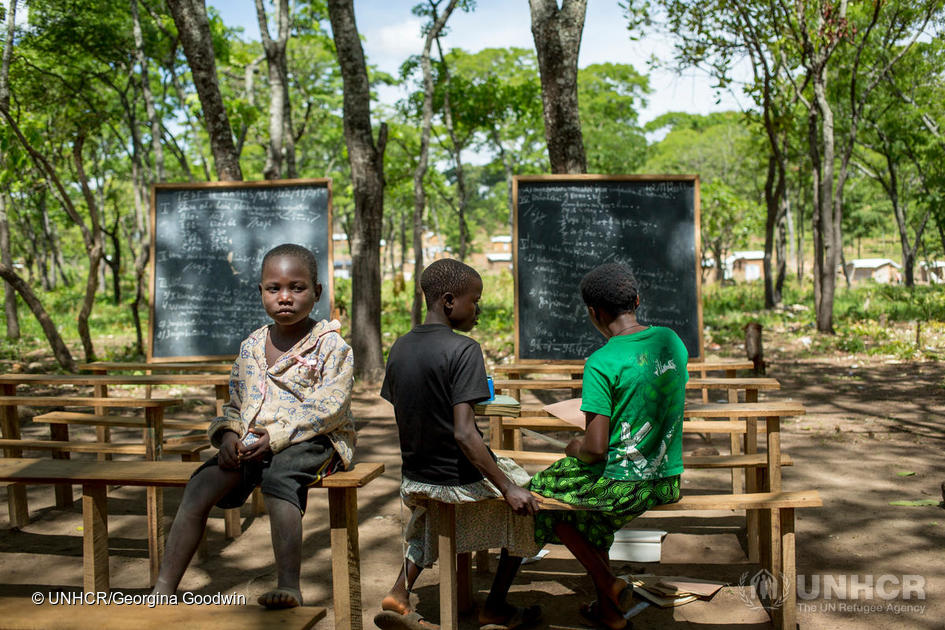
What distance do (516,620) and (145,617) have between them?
165 cm

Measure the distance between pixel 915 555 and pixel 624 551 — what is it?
1.50 meters

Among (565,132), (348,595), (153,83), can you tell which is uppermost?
(153,83)

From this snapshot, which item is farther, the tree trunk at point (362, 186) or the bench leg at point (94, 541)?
the tree trunk at point (362, 186)

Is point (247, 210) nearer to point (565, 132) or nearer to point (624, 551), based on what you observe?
point (565, 132)

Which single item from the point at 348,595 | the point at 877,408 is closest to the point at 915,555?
the point at 348,595

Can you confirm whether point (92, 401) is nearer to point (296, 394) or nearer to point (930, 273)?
point (296, 394)

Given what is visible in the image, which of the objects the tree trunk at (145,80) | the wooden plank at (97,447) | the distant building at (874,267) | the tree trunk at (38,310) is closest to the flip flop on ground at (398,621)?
the wooden plank at (97,447)

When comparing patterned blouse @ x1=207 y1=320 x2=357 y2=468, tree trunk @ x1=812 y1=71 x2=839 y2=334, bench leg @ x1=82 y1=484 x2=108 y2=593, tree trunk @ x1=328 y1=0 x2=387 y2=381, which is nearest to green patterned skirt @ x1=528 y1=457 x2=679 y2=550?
patterned blouse @ x1=207 y1=320 x2=357 y2=468

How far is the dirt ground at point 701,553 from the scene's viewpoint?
3.52m

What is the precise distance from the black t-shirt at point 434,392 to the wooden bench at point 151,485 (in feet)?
0.62

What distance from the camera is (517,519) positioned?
126 inches

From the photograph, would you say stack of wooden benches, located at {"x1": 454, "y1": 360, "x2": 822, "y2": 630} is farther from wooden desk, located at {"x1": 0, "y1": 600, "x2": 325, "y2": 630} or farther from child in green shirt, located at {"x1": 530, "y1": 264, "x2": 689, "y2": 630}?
wooden desk, located at {"x1": 0, "y1": 600, "x2": 325, "y2": 630}

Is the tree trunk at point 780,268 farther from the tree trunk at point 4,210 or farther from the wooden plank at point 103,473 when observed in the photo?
the wooden plank at point 103,473

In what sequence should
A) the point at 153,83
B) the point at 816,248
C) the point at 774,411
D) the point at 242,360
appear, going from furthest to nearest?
the point at 153,83 → the point at 816,248 → the point at 774,411 → the point at 242,360
